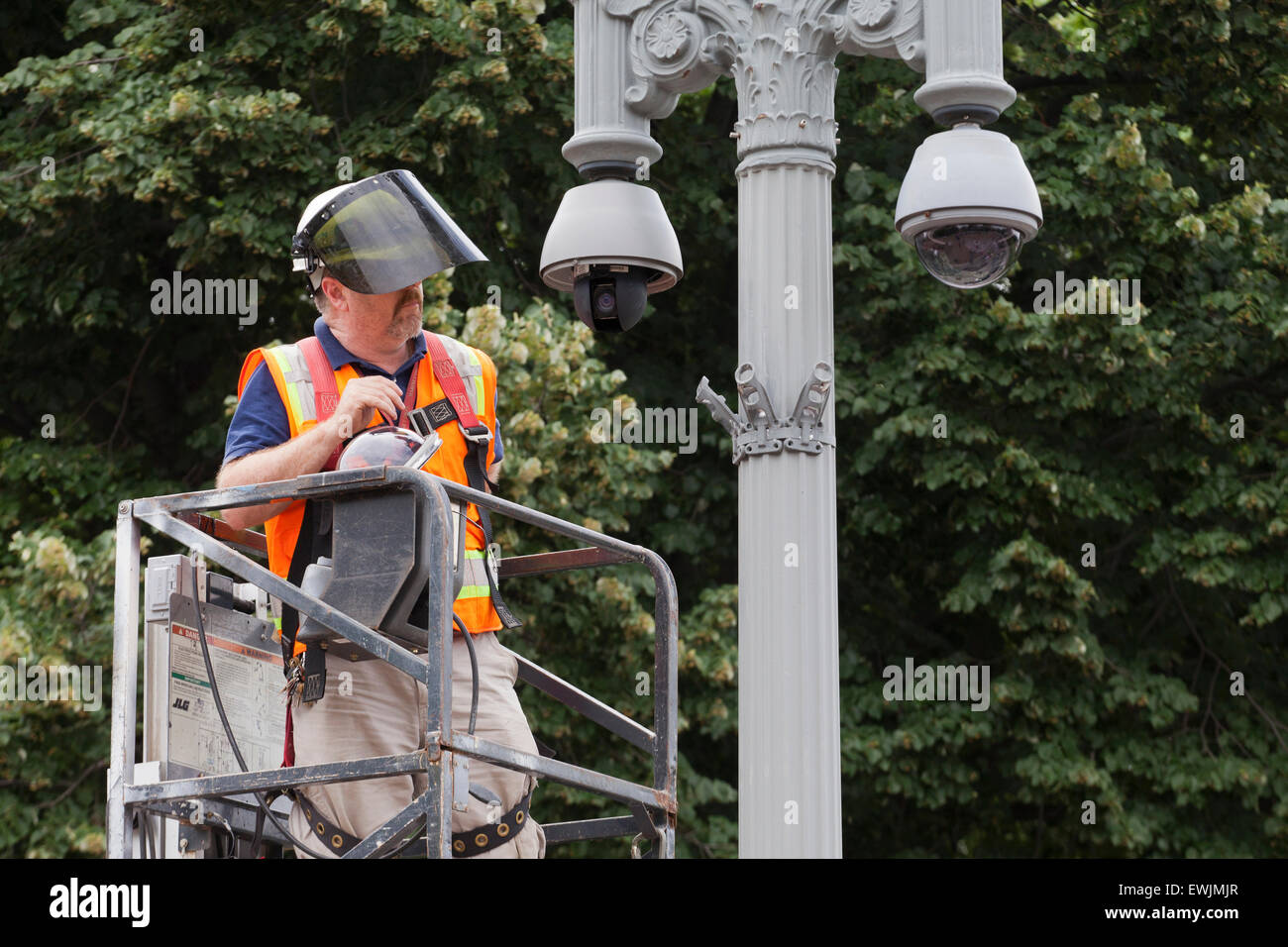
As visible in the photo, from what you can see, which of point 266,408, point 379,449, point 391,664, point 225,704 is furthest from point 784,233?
point 391,664

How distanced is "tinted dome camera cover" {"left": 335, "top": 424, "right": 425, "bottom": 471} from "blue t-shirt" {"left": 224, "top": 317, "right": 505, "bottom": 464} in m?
0.19

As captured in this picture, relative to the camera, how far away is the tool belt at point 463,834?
429cm

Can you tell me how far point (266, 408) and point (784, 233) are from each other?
7.23 ft

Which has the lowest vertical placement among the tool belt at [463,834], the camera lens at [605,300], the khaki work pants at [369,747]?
the tool belt at [463,834]

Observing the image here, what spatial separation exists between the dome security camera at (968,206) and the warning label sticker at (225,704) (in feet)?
7.73

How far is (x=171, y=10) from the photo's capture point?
1362 cm

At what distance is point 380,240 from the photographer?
461 centimetres

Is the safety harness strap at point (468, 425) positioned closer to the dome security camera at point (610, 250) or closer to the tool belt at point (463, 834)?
the tool belt at point (463, 834)

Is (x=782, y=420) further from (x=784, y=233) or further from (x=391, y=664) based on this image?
(x=391, y=664)

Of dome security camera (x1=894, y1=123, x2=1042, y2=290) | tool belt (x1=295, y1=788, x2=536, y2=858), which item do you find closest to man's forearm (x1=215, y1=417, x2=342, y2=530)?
tool belt (x1=295, y1=788, x2=536, y2=858)

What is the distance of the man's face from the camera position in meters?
4.60

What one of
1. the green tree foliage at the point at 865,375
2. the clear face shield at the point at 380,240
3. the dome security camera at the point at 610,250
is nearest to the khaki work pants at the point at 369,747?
the clear face shield at the point at 380,240

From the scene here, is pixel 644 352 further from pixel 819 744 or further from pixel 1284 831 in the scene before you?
pixel 819 744

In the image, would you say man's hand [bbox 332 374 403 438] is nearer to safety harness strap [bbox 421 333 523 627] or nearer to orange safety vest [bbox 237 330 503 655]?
orange safety vest [bbox 237 330 503 655]
